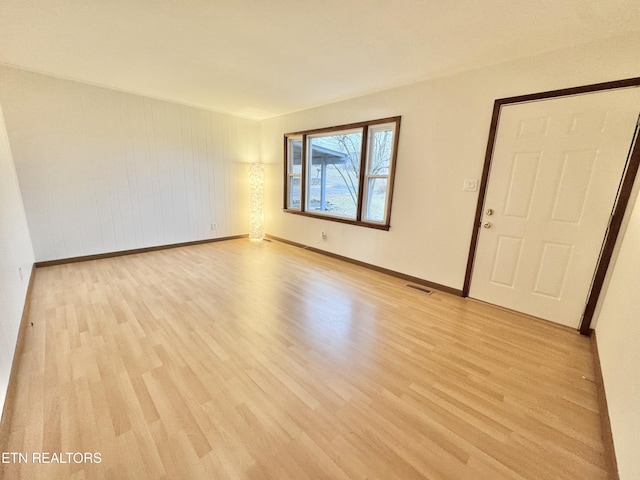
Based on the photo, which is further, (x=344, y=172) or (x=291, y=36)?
(x=344, y=172)

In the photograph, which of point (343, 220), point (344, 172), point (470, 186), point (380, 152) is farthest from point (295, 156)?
point (470, 186)

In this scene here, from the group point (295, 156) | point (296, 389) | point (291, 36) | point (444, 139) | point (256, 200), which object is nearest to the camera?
point (296, 389)

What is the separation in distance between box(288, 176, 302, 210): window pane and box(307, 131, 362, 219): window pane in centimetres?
32

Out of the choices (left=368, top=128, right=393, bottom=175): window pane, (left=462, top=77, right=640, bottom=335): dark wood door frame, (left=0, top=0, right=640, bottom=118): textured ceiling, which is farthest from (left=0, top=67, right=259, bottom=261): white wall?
(left=462, top=77, right=640, bottom=335): dark wood door frame

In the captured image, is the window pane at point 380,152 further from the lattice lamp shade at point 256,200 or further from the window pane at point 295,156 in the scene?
the lattice lamp shade at point 256,200

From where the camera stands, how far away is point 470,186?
9.10 ft

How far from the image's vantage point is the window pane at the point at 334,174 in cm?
397

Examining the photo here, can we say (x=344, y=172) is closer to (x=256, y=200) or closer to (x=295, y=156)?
(x=295, y=156)

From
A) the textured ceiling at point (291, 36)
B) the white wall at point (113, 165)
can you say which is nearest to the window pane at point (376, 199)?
the textured ceiling at point (291, 36)

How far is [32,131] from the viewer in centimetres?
318

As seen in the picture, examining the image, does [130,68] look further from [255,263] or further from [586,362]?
[586,362]

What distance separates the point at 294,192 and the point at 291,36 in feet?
10.1

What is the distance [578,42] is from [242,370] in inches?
144

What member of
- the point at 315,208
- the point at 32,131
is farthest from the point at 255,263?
the point at 32,131
